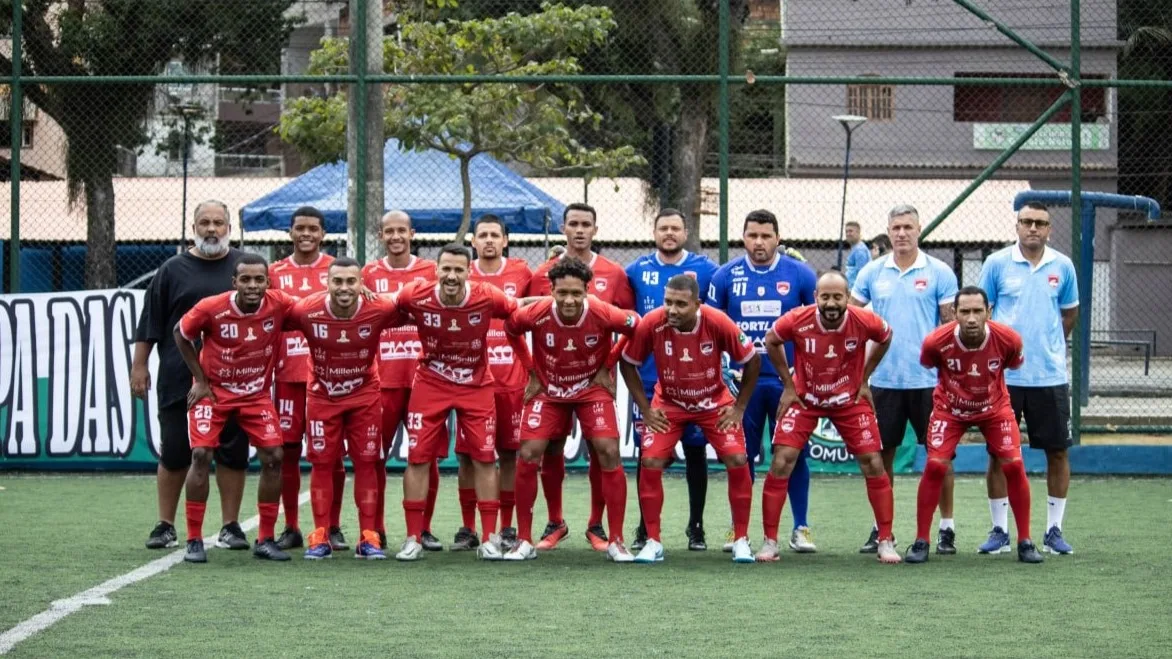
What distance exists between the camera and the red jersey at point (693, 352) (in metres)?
8.81

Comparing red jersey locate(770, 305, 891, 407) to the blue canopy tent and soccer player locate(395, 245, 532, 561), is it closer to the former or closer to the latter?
soccer player locate(395, 245, 532, 561)

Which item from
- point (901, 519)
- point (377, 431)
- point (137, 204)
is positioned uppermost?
point (137, 204)

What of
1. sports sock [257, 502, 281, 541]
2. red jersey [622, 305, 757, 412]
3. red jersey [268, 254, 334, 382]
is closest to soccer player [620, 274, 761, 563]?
red jersey [622, 305, 757, 412]

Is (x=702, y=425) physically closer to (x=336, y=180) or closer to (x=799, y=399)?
(x=799, y=399)

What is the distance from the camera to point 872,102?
84.0ft

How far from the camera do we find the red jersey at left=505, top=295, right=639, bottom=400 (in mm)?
8867

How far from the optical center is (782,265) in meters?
9.53

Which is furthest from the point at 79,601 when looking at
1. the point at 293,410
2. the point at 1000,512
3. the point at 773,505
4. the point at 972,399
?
the point at 1000,512

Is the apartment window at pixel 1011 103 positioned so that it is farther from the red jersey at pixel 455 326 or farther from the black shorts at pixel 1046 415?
the red jersey at pixel 455 326

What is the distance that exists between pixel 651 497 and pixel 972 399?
1883 millimetres

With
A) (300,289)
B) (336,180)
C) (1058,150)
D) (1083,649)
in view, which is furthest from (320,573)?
(1058,150)

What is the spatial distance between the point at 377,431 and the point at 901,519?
4.02 metres

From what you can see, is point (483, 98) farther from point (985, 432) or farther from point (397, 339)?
point (985, 432)

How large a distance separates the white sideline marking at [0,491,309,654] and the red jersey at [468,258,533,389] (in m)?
2.17
